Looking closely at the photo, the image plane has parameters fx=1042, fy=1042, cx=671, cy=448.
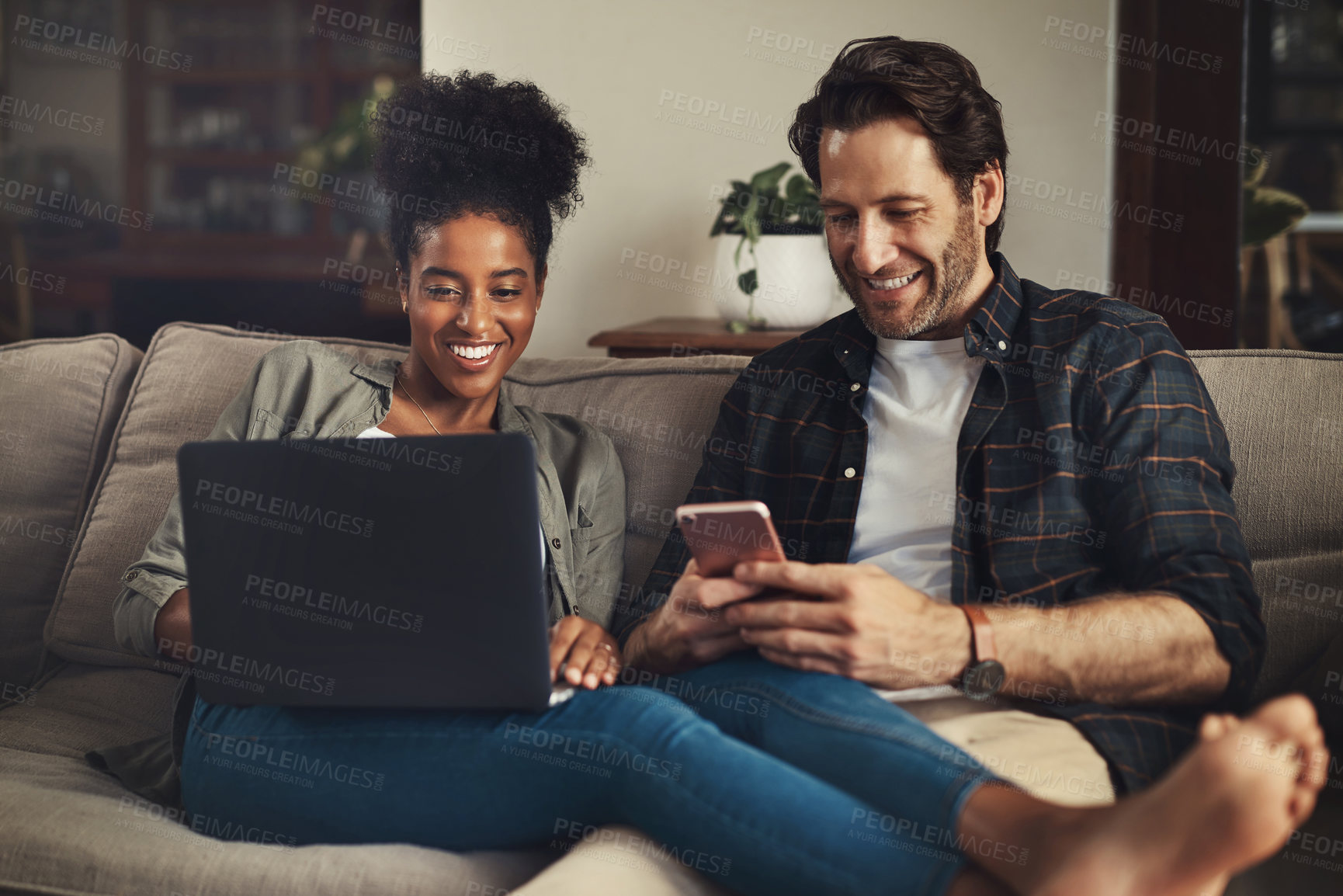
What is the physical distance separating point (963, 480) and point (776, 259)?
0.89 metres

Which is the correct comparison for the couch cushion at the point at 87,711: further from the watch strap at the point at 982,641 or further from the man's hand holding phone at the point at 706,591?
the watch strap at the point at 982,641

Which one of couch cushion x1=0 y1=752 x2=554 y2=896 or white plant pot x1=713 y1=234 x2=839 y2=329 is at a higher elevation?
white plant pot x1=713 y1=234 x2=839 y2=329

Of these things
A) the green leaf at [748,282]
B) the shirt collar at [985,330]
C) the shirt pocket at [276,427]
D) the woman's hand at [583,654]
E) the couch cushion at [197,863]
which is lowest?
the couch cushion at [197,863]

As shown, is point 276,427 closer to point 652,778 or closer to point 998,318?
point 652,778

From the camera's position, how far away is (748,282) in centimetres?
199

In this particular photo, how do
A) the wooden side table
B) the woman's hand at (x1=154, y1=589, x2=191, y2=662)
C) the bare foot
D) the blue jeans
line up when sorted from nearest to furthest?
the bare foot < the blue jeans < the woman's hand at (x1=154, y1=589, x2=191, y2=662) < the wooden side table

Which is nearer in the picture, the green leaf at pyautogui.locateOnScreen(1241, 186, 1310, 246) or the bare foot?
the bare foot

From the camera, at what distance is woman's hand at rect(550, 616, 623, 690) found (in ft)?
3.74

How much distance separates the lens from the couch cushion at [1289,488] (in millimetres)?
1252

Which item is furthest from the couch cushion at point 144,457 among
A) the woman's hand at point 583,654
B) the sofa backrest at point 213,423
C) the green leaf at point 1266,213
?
the green leaf at point 1266,213

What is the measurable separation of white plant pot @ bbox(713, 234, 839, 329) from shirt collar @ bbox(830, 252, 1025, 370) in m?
0.57

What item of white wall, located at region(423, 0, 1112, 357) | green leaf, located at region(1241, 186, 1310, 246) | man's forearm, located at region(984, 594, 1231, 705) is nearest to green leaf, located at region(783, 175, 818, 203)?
white wall, located at region(423, 0, 1112, 357)

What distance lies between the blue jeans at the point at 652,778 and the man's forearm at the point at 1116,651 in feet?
0.58

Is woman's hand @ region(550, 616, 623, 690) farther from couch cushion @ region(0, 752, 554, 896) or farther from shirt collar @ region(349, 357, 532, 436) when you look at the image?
shirt collar @ region(349, 357, 532, 436)
